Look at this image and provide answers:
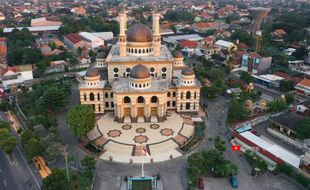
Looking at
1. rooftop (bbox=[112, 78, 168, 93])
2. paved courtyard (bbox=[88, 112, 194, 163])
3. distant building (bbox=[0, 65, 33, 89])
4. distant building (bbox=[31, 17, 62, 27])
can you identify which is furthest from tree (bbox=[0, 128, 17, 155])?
distant building (bbox=[31, 17, 62, 27])

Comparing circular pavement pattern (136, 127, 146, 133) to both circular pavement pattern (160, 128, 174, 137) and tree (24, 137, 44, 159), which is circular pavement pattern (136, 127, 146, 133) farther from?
tree (24, 137, 44, 159)

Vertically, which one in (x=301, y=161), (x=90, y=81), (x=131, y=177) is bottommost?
(x=131, y=177)

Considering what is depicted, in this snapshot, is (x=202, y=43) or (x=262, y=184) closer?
(x=262, y=184)

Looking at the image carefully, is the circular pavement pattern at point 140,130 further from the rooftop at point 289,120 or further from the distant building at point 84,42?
the distant building at point 84,42

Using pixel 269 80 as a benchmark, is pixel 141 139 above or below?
below

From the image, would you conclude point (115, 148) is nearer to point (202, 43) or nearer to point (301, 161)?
point (301, 161)

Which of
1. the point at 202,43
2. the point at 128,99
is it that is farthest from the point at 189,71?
the point at 202,43

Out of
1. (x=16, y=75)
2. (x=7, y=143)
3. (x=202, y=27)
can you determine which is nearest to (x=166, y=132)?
(x=7, y=143)

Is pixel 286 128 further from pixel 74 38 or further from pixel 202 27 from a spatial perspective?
pixel 202 27
